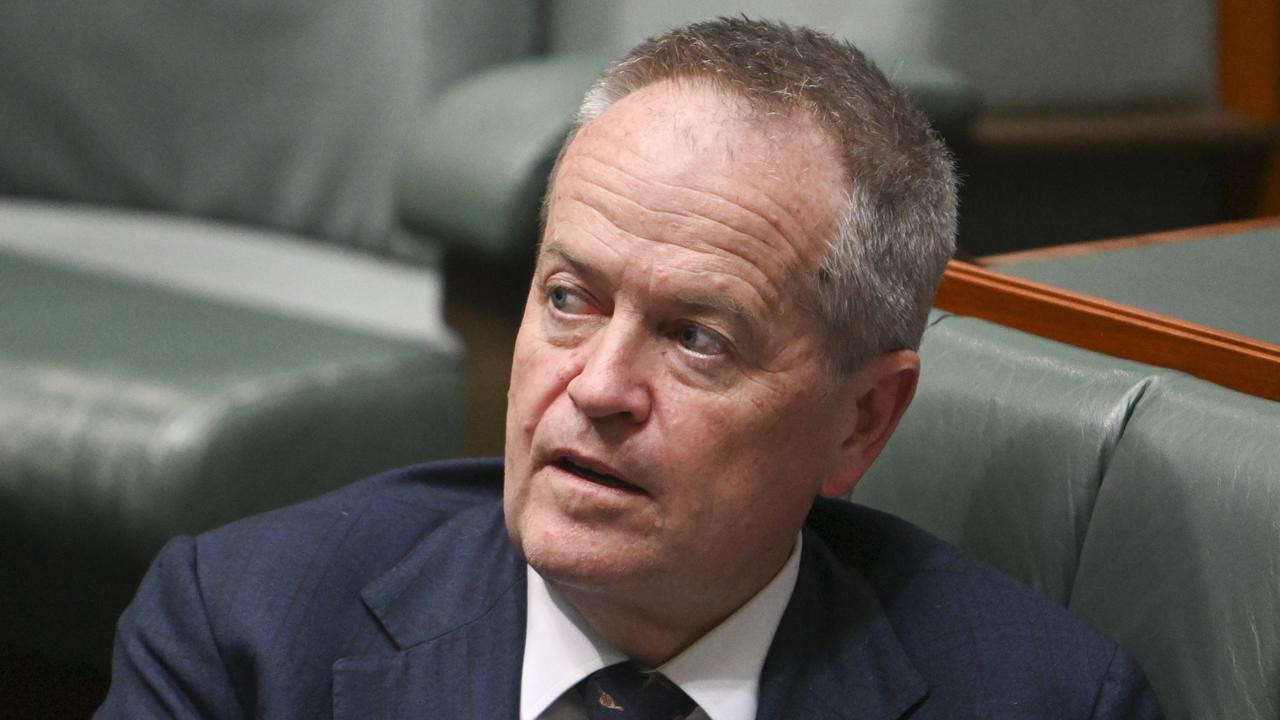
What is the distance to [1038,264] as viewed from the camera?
129cm

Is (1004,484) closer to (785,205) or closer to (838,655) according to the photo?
(838,655)

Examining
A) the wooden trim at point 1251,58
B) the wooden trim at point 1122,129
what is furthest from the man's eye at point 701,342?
the wooden trim at point 1251,58

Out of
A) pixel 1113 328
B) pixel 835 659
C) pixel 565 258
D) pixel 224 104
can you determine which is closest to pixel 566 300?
pixel 565 258

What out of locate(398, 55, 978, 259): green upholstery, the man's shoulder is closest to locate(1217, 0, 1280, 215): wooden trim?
locate(398, 55, 978, 259): green upholstery

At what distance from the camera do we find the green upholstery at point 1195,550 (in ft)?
3.26

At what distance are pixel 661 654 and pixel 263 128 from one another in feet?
5.33

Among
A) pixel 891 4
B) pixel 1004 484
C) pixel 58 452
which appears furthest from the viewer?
pixel 891 4

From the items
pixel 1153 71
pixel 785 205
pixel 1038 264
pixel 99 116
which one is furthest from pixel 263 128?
pixel 785 205

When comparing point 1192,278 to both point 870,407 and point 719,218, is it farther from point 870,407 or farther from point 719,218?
point 719,218

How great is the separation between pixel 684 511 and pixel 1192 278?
51cm

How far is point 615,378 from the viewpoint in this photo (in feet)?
3.13

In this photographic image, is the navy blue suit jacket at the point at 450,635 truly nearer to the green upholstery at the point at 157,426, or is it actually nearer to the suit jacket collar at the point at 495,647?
the suit jacket collar at the point at 495,647

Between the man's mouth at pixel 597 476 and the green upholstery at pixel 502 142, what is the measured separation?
857 mm

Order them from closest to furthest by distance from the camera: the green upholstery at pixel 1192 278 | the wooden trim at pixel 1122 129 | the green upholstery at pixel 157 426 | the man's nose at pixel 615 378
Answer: the man's nose at pixel 615 378 < the green upholstery at pixel 1192 278 < the green upholstery at pixel 157 426 < the wooden trim at pixel 1122 129
